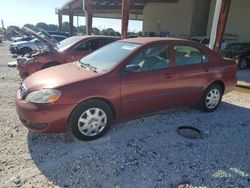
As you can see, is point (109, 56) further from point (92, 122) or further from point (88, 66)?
point (92, 122)

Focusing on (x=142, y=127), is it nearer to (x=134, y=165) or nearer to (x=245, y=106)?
(x=134, y=165)

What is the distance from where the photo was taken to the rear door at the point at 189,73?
470 centimetres

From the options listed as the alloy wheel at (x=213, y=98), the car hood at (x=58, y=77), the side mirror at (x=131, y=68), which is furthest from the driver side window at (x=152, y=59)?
the alloy wheel at (x=213, y=98)

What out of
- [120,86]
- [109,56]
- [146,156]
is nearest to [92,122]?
[120,86]

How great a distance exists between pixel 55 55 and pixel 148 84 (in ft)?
13.4

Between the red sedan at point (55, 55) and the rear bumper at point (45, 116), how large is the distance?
383cm

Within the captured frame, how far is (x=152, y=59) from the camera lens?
443 centimetres

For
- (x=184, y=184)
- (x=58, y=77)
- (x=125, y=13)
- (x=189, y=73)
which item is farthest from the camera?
(x=125, y=13)

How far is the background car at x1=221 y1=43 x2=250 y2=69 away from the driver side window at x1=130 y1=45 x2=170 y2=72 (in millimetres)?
8450

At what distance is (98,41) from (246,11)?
1328 centimetres

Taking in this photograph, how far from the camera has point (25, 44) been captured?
610 inches

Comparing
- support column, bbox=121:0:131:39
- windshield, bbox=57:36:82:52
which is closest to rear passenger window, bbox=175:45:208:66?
windshield, bbox=57:36:82:52

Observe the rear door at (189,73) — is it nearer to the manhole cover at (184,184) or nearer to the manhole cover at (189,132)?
the manhole cover at (189,132)

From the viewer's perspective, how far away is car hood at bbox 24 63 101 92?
12.2 ft
